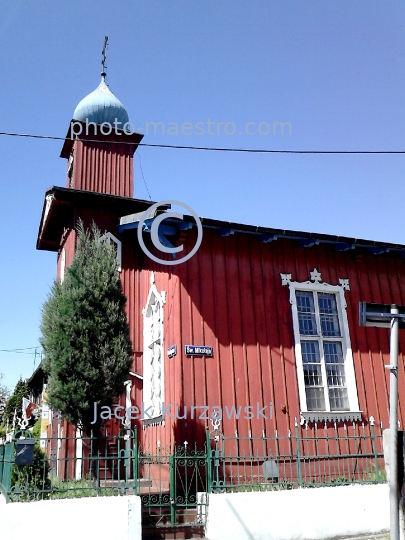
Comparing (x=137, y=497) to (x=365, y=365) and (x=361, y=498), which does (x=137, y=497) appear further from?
(x=365, y=365)

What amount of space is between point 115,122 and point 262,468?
1239cm

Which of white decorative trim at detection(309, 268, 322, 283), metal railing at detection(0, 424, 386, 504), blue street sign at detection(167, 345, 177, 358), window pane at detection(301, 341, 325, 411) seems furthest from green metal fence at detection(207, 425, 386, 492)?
white decorative trim at detection(309, 268, 322, 283)

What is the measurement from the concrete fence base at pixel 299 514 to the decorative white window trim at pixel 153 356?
107 inches

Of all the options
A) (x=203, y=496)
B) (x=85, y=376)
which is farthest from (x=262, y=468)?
(x=85, y=376)

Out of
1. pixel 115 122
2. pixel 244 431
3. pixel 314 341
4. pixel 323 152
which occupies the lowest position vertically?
pixel 244 431

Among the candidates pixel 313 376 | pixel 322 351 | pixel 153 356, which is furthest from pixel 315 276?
pixel 153 356

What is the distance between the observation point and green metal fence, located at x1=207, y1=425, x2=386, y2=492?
9102 mm

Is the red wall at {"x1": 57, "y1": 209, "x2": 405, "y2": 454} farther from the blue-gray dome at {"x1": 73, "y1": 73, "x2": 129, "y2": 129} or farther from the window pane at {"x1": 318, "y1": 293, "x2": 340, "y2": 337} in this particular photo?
the blue-gray dome at {"x1": 73, "y1": 73, "x2": 129, "y2": 129}

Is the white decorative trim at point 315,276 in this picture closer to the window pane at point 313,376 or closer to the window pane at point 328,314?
the window pane at point 328,314

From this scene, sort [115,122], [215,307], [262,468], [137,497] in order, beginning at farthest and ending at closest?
[115,122]
[215,307]
[262,468]
[137,497]

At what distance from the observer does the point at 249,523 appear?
835 centimetres

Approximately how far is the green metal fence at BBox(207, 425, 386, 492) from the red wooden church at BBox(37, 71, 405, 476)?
244 mm

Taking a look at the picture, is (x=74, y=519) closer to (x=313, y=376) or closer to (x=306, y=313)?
(x=313, y=376)

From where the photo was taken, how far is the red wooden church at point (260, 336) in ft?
33.8
